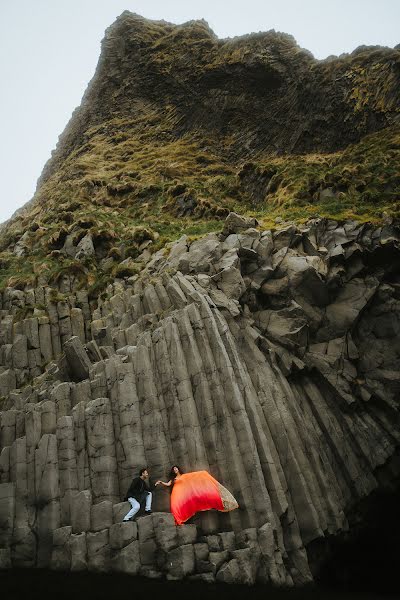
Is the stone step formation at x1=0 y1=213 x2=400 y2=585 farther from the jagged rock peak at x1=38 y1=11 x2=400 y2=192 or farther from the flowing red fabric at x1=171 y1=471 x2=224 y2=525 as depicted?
the jagged rock peak at x1=38 y1=11 x2=400 y2=192

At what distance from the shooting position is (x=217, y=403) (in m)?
16.7

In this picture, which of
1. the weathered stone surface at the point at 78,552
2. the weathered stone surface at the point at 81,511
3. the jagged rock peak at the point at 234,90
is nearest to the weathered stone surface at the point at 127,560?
the weathered stone surface at the point at 78,552

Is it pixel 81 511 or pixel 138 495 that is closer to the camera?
pixel 138 495

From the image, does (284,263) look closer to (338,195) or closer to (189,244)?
(189,244)

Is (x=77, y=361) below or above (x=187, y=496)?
above

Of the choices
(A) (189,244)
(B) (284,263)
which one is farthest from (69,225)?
(B) (284,263)

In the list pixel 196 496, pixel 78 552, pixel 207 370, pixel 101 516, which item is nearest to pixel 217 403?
pixel 207 370

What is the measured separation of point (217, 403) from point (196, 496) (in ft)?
12.5

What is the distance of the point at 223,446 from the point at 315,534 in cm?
436

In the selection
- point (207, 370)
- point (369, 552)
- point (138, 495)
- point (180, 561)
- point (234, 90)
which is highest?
point (234, 90)

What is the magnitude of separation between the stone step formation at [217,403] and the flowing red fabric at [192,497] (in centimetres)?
47

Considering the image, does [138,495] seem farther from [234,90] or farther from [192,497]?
[234,90]

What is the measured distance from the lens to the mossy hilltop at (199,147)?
3453cm

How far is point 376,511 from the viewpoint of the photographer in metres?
19.2
